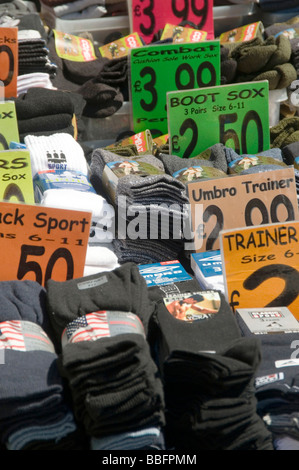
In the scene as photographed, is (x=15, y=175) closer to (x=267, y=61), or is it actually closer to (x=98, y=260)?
(x=98, y=260)

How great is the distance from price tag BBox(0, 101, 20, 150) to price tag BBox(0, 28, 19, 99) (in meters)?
0.27

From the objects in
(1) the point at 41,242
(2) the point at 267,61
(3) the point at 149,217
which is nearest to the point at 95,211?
(3) the point at 149,217

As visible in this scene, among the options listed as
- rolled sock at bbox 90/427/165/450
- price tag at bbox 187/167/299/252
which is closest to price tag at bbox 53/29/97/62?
price tag at bbox 187/167/299/252

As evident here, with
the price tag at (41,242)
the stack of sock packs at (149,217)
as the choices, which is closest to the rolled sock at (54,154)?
the stack of sock packs at (149,217)

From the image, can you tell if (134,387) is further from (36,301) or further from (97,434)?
(36,301)

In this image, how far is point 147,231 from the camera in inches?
73.8

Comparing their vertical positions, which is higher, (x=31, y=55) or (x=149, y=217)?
(x=31, y=55)

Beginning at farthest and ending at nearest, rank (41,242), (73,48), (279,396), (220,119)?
(73,48), (220,119), (41,242), (279,396)

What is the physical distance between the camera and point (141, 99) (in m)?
2.58

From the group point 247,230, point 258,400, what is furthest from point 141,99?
point 258,400

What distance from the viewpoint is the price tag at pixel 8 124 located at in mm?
2127

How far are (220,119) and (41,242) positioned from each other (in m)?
1.03

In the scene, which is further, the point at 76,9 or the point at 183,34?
the point at 76,9

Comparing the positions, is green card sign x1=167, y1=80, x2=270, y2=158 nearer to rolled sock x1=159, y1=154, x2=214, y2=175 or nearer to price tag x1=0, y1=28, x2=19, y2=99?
rolled sock x1=159, y1=154, x2=214, y2=175
